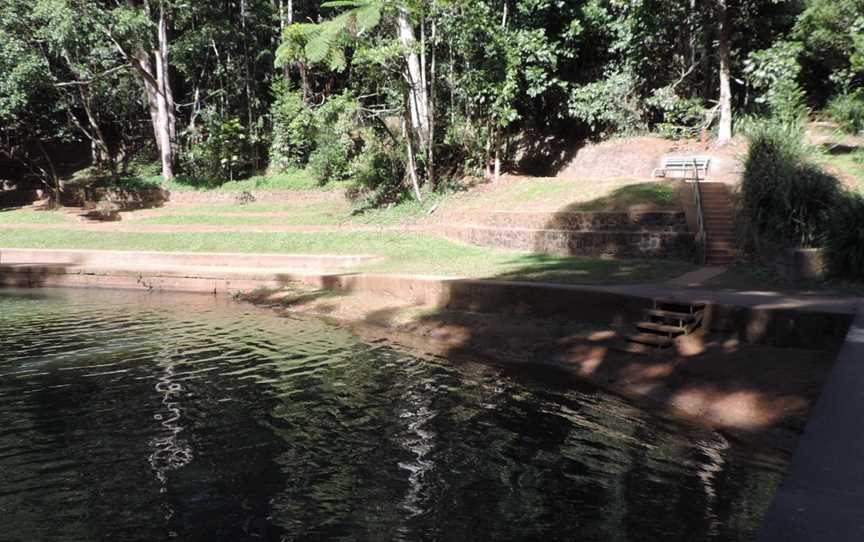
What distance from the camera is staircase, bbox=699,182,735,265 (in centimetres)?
1394

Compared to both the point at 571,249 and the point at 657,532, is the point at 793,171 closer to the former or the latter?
the point at 571,249

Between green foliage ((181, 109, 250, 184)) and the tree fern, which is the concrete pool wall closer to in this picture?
the tree fern

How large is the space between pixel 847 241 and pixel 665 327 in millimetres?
4041

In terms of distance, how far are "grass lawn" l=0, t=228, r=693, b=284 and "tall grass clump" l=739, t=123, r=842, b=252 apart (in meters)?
1.57

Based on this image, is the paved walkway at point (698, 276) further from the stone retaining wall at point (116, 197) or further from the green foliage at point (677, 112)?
the stone retaining wall at point (116, 197)

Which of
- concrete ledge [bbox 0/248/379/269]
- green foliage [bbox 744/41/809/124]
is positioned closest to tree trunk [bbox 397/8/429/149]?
concrete ledge [bbox 0/248/379/269]

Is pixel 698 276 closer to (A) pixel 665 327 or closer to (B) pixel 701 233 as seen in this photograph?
(B) pixel 701 233

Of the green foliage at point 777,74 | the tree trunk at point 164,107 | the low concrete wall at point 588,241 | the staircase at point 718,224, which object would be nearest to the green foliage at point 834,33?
the green foliage at point 777,74

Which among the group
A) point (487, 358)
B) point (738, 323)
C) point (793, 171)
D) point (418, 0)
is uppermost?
point (418, 0)

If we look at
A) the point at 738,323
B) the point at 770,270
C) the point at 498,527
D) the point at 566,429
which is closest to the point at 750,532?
the point at 498,527

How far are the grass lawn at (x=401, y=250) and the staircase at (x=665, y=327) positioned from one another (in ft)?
9.08

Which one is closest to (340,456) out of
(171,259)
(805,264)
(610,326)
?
(610,326)

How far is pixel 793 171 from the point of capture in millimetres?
12750

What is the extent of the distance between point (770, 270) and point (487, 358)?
19.9 feet
